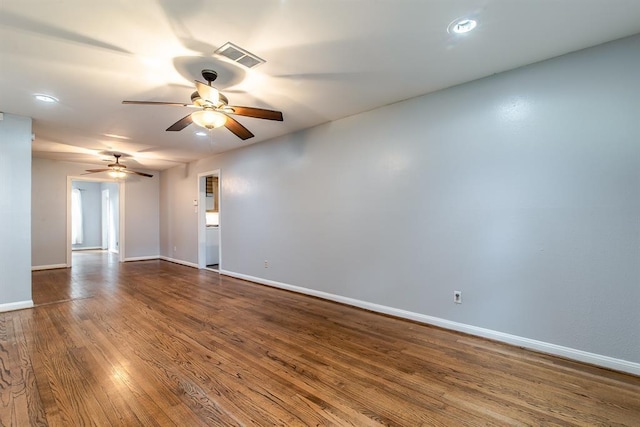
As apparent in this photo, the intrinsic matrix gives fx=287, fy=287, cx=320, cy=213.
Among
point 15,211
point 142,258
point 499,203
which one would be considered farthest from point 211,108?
point 142,258

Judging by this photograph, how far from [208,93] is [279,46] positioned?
707mm

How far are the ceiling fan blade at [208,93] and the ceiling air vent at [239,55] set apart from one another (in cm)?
30

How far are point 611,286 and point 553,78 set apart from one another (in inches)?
71.6

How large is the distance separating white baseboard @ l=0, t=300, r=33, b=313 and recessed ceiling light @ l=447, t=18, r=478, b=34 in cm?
574

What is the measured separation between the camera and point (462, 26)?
6.91 ft

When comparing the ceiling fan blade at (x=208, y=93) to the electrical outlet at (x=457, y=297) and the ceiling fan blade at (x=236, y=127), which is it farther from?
the electrical outlet at (x=457, y=297)

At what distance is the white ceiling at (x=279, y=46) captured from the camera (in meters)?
1.92

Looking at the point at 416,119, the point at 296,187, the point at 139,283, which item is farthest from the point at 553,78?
the point at 139,283

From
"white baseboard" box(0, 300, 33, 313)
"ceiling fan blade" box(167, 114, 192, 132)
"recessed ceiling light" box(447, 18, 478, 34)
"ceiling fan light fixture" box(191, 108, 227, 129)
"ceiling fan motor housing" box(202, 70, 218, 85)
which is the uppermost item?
"recessed ceiling light" box(447, 18, 478, 34)

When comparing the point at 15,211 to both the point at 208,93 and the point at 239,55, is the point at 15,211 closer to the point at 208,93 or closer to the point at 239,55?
the point at 208,93

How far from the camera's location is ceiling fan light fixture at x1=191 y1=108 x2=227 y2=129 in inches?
102

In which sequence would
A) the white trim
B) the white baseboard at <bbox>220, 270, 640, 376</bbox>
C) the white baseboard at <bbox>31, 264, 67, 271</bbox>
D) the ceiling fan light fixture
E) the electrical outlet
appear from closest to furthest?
the white baseboard at <bbox>220, 270, 640, 376</bbox>
the ceiling fan light fixture
the electrical outlet
the white baseboard at <bbox>31, 264, 67, 271</bbox>
the white trim

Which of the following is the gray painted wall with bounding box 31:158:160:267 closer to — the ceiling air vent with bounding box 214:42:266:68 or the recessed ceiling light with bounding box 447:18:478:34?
the ceiling air vent with bounding box 214:42:266:68

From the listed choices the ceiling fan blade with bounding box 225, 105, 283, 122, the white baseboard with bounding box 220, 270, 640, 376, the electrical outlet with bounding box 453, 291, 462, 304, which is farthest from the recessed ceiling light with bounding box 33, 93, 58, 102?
the electrical outlet with bounding box 453, 291, 462, 304
